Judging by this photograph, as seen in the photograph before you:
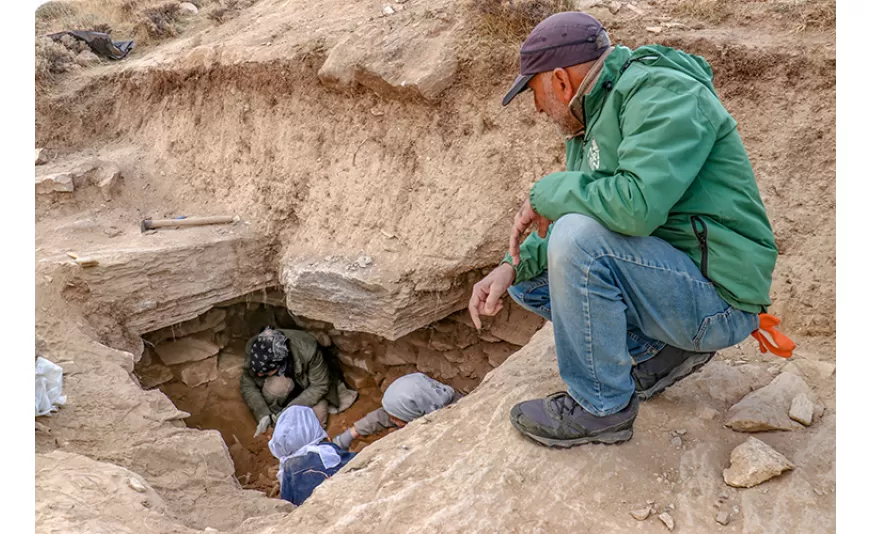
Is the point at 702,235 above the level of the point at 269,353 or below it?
above

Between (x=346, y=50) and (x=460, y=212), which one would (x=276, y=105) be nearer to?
(x=346, y=50)

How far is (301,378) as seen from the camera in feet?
20.2

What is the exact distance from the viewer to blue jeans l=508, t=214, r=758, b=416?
2090 mm

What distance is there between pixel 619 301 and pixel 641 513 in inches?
29.9

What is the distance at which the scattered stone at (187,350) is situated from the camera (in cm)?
564

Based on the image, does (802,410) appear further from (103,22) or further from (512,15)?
(103,22)

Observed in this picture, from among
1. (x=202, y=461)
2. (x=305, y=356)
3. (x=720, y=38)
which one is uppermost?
(x=720, y=38)

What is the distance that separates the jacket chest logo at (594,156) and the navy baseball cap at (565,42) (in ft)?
0.97

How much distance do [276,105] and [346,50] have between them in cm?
101

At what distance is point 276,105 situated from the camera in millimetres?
5699

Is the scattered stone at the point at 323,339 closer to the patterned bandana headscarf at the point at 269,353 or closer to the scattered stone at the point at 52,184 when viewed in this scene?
the patterned bandana headscarf at the point at 269,353

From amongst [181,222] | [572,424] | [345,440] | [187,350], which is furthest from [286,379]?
[572,424]

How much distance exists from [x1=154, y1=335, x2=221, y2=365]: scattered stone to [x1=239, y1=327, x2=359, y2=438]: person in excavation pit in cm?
36

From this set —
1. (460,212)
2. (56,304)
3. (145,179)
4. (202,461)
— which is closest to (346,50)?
(460,212)
